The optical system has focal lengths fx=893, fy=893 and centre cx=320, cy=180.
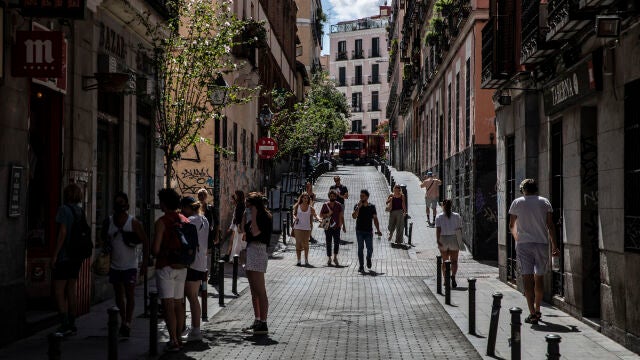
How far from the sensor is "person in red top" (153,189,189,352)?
957 cm

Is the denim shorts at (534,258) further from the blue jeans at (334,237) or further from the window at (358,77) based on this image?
the window at (358,77)

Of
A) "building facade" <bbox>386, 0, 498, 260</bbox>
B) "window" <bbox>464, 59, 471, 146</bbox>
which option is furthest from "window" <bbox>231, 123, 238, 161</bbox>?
"window" <bbox>464, 59, 471, 146</bbox>

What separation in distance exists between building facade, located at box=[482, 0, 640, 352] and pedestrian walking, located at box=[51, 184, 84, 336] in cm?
616

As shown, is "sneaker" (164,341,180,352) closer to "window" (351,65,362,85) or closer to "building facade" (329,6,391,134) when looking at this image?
"building facade" (329,6,391,134)

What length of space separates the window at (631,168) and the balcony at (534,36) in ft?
9.86

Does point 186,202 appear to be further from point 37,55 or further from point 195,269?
point 37,55

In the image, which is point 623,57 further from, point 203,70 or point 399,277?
point 399,277

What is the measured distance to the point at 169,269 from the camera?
966 cm

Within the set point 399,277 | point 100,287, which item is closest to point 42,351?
point 100,287

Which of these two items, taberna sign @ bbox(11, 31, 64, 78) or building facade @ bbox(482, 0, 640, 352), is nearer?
building facade @ bbox(482, 0, 640, 352)

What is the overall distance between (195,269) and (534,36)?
6528mm

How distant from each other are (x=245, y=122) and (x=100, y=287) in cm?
1993

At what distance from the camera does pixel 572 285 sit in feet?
40.7

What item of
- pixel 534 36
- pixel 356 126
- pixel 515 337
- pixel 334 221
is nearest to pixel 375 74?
pixel 356 126
